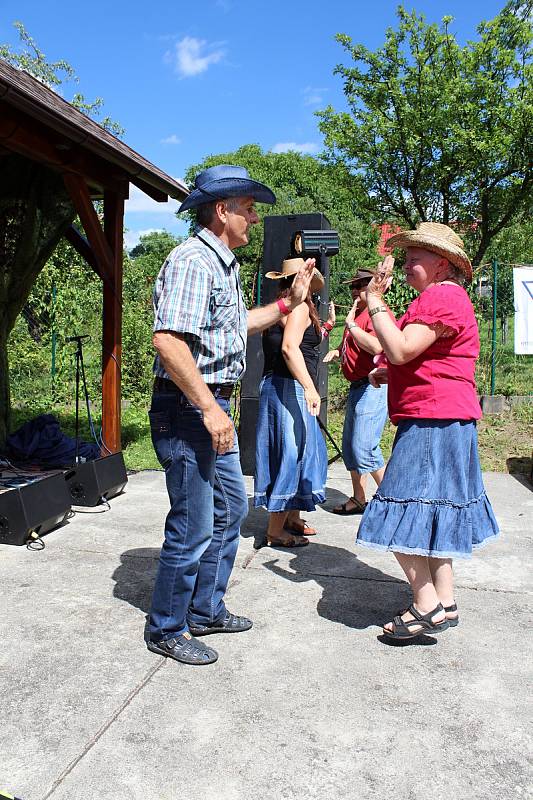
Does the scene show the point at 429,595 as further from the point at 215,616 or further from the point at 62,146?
the point at 62,146

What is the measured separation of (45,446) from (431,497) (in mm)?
4570

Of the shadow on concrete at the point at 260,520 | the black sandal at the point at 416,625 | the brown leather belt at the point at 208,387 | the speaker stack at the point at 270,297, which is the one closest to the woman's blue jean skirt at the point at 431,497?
the black sandal at the point at 416,625

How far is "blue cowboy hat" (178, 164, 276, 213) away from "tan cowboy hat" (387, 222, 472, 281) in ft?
2.18

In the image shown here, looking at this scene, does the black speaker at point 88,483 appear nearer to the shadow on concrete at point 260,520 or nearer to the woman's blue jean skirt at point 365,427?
the shadow on concrete at point 260,520

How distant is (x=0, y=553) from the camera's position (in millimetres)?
4387

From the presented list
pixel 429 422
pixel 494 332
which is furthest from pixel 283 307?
pixel 494 332

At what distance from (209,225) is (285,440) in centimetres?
179

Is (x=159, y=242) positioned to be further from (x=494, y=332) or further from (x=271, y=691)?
(x=271, y=691)

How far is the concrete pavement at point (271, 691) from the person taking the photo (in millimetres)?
2166

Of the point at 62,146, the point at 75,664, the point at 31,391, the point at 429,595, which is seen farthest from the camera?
the point at 31,391

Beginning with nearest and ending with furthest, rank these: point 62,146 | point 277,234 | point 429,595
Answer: point 429,595 → point 62,146 → point 277,234

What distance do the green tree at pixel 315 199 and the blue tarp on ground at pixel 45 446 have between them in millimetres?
4339

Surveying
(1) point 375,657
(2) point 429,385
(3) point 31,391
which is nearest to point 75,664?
(1) point 375,657

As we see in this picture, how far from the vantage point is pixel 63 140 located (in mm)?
5617
